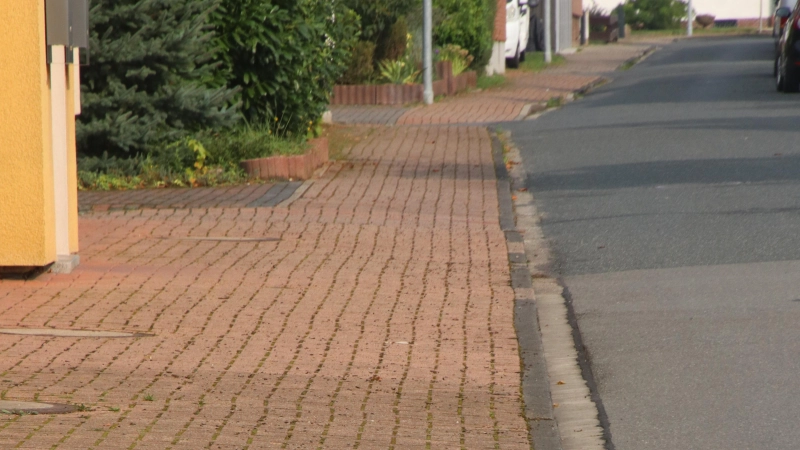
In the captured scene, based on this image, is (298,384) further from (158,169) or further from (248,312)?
(158,169)

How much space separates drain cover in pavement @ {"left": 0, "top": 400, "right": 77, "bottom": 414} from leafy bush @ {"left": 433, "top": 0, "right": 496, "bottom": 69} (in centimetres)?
2348

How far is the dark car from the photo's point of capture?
890 inches

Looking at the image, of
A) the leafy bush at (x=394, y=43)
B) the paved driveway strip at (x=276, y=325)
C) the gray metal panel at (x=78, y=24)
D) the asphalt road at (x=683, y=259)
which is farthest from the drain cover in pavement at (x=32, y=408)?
the leafy bush at (x=394, y=43)

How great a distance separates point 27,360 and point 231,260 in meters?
3.39

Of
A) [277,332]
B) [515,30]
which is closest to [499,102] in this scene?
[515,30]

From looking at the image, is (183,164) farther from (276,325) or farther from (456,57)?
(456,57)

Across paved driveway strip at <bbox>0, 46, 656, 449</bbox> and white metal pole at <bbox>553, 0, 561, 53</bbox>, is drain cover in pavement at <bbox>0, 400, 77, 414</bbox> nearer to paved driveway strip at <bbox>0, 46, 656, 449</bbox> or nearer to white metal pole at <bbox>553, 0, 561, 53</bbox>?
paved driveway strip at <bbox>0, 46, 656, 449</bbox>

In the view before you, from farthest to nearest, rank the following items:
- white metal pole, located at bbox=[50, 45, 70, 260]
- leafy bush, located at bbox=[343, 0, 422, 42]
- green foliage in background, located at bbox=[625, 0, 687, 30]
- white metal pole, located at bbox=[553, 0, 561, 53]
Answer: green foliage in background, located at bbox=[625, 0, 687, 30] → white metal pole, located at bbox=[553, 0, 561, 53] → leafy bush, located at bbox=[343, 0, 422, 42] → white metal pole, located at bbox=[50, 45, 70, 260]

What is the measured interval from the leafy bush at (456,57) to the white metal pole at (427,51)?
11.1 feet

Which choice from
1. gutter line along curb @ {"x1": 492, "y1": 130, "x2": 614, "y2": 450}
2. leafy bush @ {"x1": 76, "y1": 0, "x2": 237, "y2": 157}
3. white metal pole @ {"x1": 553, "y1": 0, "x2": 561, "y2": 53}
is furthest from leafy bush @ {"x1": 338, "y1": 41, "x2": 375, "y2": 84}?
white metal pole @ {"x1": 553, "y1": 0, "x2": 561, "y2": 53}

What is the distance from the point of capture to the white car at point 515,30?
3494cm

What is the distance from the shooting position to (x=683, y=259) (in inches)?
397

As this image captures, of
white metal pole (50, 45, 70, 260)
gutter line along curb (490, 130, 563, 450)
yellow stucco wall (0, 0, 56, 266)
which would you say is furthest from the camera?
white metal pole (50, 45, 70, 260)

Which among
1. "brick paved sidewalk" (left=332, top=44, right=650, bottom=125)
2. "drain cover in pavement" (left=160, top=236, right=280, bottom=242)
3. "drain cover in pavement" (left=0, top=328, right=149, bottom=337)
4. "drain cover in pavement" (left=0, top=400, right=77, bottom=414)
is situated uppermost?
"brick paved sidewalk" (left=332, top=44, right=650, bottom=125)
